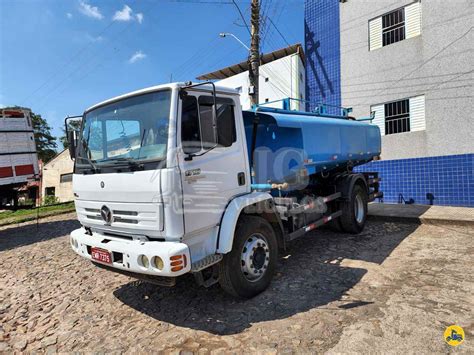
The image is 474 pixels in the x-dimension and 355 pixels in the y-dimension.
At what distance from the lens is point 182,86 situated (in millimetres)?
3211

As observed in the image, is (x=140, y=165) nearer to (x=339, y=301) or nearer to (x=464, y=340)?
(x=339, y=301)

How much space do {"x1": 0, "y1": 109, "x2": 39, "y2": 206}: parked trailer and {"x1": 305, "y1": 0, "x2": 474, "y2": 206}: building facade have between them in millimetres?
9683

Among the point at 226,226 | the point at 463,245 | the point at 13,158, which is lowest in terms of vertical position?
→ the point at 463,245

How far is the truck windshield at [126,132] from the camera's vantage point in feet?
10.5

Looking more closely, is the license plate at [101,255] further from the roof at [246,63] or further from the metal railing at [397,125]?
the roof at [246,63]

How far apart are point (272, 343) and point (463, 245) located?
15.3 ft

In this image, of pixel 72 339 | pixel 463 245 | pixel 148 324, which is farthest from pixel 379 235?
pixel 72 339

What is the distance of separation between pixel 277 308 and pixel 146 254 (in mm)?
1637

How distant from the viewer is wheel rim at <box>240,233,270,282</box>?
12.4 feet

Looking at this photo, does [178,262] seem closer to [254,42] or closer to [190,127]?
[190,127]

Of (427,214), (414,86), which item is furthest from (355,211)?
(414,86)

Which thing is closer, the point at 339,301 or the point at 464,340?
the point at 464,340

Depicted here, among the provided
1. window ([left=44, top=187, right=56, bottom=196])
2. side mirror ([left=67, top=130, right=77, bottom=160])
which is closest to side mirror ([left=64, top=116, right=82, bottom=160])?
side mirror ([left=67, top=130, right=77, bottom=160])

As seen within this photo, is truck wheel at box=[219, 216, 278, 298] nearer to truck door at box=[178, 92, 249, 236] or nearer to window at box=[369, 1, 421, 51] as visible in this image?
truck door at box=[178, 92, 249, 236]
